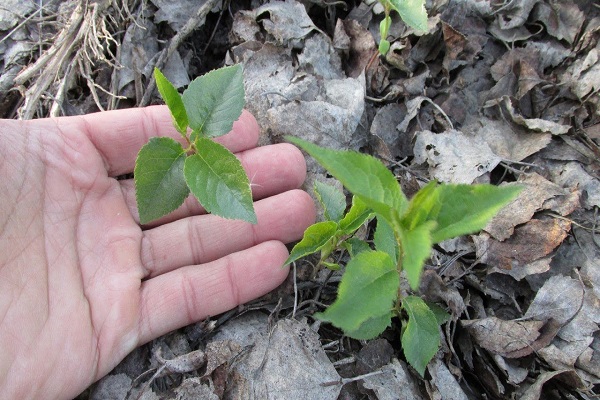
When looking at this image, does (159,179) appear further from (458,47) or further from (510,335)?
(458,47)

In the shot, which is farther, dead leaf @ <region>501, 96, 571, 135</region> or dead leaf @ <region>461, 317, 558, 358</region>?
dead leaf @ <region>501, 96, 571, 135</region>

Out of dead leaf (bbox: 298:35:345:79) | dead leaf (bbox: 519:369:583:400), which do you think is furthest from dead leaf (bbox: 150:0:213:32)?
dead leaf (bbox: 519:369:583:400)

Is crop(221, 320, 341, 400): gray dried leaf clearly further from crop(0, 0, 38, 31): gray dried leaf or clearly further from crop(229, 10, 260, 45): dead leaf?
crop(0, 0, 38, 31): gray dried leaf

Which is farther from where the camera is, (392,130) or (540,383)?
(392,130)

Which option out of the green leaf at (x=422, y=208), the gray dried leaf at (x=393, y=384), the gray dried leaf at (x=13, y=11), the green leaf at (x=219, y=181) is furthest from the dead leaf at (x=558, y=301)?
the gray dried leaf at (x=13, y=11)

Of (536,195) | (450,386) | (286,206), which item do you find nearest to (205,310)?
(286,206)

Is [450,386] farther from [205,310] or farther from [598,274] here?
[205,310]

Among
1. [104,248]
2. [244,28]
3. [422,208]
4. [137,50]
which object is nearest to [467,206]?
→ [422,208]
